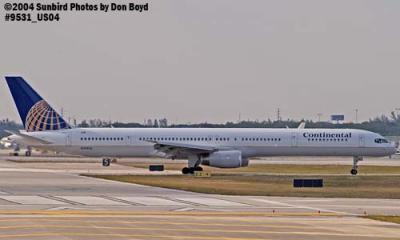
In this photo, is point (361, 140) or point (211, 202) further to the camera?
point (361, 140)

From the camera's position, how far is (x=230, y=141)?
7425 cm

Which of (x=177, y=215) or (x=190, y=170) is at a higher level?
(x=190, y=170)

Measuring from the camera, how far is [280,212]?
35.0m

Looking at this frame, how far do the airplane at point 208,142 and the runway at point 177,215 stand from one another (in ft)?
85.8

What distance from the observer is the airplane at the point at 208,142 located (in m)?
73.9

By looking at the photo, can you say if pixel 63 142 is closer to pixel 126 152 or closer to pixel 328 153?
pixel 126 152

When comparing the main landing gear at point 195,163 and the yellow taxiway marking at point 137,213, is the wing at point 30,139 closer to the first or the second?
the main landing gear at point 195,163

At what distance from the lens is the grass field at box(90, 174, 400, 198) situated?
46.8m

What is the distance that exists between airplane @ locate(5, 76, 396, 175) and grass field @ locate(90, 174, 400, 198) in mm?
8479

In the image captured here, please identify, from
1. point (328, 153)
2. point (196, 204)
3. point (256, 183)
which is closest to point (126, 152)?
point (328, 153)

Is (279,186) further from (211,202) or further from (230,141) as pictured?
(230,141)

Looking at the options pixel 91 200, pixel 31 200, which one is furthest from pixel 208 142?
pixel 31 200

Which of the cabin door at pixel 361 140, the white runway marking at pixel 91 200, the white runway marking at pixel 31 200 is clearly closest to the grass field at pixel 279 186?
the white runway marking at pixel 91 200

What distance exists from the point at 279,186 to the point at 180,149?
1910 centimetres
